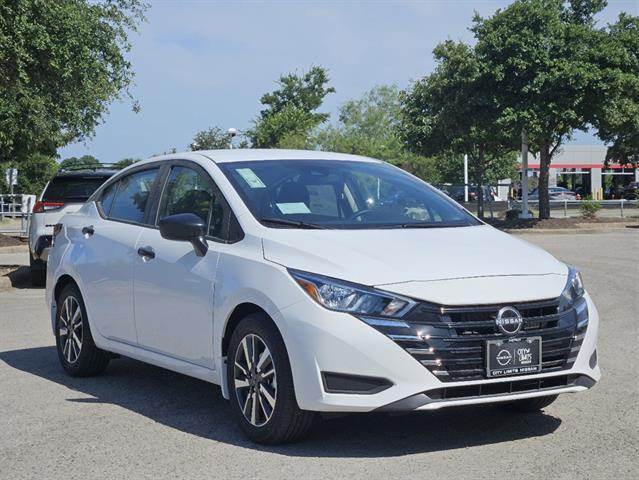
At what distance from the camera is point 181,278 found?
6293 mm

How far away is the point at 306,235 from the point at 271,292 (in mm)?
476

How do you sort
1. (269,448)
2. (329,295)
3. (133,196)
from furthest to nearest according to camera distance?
(133,196) < (269,448) < (329,295)

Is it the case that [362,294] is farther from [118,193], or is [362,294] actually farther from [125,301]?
[118,193]

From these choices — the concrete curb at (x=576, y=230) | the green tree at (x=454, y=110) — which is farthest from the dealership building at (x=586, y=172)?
the concrete curb at (x=576, y=230)

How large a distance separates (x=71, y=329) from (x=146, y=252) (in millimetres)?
1498

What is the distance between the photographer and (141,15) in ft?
69.4

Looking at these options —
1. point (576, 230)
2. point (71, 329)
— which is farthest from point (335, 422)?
point (576, 230)

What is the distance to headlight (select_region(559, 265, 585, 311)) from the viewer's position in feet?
17.9

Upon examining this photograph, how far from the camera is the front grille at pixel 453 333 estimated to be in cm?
503

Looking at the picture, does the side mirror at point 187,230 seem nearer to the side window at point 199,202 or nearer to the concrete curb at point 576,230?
the side window at point 199,202

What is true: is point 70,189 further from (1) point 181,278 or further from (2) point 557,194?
(2) point 557,194

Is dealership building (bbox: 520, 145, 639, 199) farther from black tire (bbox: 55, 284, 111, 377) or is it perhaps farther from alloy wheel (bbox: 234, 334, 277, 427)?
Answer: alloy wheel (bbox: 234, 334, 277, 427)

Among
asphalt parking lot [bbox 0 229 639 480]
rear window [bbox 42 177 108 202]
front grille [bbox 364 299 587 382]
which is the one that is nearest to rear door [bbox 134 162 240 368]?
asphalt parking lot [bbox 0 229 639 480]

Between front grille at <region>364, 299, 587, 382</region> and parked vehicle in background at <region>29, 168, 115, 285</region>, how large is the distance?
1066 centimetres
